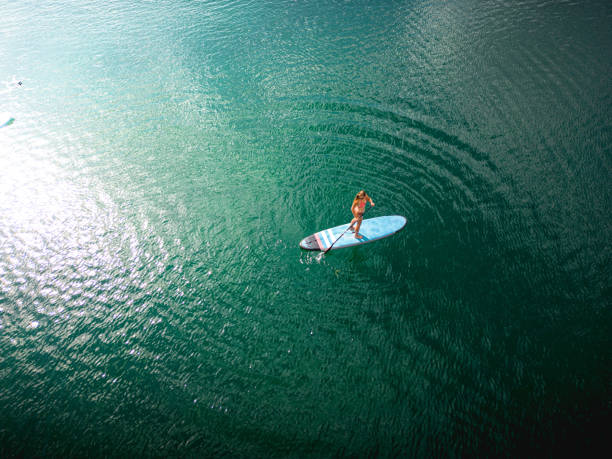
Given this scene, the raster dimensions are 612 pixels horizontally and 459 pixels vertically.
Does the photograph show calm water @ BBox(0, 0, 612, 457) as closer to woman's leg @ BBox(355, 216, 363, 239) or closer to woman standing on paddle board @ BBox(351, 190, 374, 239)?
woman's leg @ BBox(355, 216, 363, 239)

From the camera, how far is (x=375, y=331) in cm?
891

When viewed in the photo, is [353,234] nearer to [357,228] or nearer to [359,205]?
[357,228]

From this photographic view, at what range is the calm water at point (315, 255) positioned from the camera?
7.78 m

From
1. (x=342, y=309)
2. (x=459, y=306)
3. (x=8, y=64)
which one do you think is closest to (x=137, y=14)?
(x=8, y=64)

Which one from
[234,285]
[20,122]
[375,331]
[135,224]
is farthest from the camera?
[20,122]

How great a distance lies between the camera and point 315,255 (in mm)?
10617

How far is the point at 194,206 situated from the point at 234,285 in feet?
13.8

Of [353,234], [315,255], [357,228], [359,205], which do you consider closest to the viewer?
[359,205]

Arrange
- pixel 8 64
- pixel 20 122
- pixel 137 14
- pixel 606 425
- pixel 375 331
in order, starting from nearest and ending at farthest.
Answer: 1. pixel 606 425
2. pixel 375 331
3. pixel 20 122
4. pixel 8 64
5. pixel 137 14

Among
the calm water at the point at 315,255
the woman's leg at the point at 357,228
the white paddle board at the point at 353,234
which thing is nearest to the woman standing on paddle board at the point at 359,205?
the woman's leg at the point at 357,228

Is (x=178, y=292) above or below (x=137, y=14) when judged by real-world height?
below

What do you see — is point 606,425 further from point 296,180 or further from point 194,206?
point 194,206

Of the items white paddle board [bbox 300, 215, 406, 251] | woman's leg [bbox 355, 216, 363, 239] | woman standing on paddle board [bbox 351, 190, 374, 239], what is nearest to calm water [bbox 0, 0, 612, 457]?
white paddle board [bbox 300, 215, 406, 251]

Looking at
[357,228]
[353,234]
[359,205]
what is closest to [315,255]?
[353,234]
